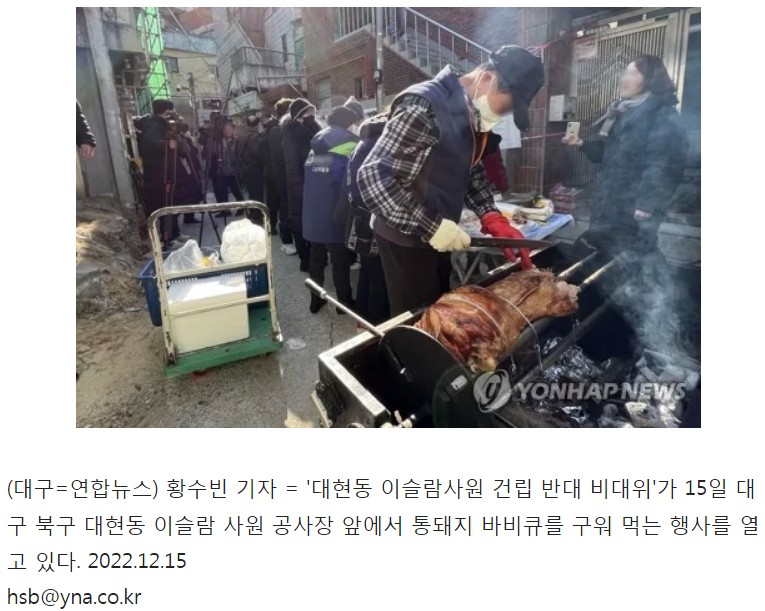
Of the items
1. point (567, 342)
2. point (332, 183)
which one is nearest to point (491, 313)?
point (567, 342)

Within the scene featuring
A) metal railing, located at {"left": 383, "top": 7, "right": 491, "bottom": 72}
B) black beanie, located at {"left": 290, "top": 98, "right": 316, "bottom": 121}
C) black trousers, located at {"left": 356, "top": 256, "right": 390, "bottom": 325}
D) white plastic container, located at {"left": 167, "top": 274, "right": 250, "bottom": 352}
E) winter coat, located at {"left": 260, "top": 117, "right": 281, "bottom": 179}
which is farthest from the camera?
metal railing, located at {"left": 383, "top": 7, "right": 491, "bottom": 72}

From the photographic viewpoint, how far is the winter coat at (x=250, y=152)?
20.4 feet

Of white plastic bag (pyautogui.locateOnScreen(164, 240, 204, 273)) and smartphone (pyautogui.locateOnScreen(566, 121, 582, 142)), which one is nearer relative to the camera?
white plastic bag (pyautogui.locateOnScreen(164, 240, 204, 273))

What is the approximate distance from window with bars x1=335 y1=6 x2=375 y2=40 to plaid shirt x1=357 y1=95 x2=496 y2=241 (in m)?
7.59

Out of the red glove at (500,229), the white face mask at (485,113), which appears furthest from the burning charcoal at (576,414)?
the white face mask at (485,113)

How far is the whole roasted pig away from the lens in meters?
1.65

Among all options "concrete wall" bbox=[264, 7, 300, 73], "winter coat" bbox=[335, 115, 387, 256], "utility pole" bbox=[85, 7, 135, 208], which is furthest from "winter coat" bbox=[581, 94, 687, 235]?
"concrete wall" bbox=[264, 7, 300, 73]

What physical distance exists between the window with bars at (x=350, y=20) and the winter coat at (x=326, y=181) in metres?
5.89

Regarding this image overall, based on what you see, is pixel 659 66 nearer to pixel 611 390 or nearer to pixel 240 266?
pixel 611 390

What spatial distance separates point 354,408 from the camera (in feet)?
4.73

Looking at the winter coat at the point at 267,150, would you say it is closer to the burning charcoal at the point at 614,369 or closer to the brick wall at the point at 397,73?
Result: the brick wall at the point at 397,73

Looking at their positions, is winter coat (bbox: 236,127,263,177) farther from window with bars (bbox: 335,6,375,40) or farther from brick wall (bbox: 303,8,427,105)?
window with bars (bbox: 335,6,375,40)

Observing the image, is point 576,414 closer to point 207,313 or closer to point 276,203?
point 207,313

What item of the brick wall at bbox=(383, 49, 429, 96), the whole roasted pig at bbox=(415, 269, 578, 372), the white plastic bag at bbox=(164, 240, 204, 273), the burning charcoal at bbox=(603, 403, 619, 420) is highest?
the brick wall at bbox=(383, 49, 429, 96)
